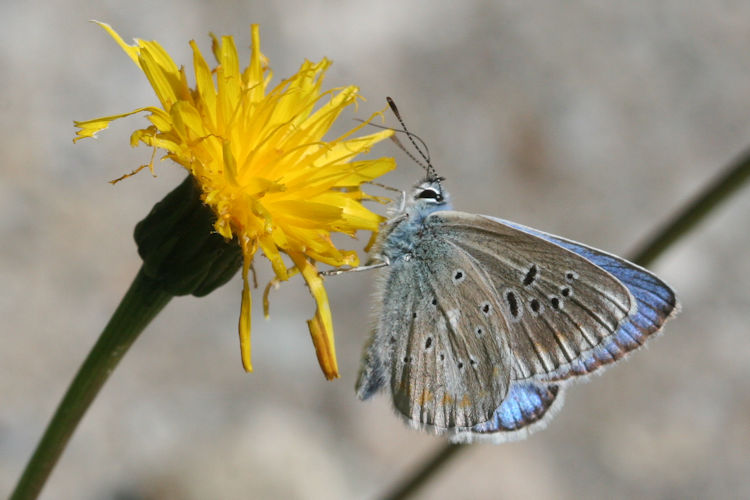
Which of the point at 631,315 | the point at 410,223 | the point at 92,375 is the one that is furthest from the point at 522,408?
the point at 92,375

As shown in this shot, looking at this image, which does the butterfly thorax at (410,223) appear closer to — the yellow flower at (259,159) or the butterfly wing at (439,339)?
the butterfly wing at (439,339)

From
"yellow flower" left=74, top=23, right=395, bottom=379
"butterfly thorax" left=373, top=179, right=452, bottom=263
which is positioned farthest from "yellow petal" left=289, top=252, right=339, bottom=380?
"butterfly thorax" left=373, top=179, right=452, bottom=263

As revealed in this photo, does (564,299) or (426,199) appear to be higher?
(426,199)

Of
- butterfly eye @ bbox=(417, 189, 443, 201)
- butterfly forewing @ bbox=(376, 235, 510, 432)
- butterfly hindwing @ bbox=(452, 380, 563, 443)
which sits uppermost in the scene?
butterfly eye @ bbox=(417, 189, 443, 201)

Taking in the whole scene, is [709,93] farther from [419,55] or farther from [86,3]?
[86,3]

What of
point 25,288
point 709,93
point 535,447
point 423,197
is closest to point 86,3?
point 25,288

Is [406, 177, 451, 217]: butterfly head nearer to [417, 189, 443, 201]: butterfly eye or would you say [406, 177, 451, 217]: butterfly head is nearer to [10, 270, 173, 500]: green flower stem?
[417, 189, 443, 201]: butterfly eye

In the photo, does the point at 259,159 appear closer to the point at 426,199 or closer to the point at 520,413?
the point at 426,199
